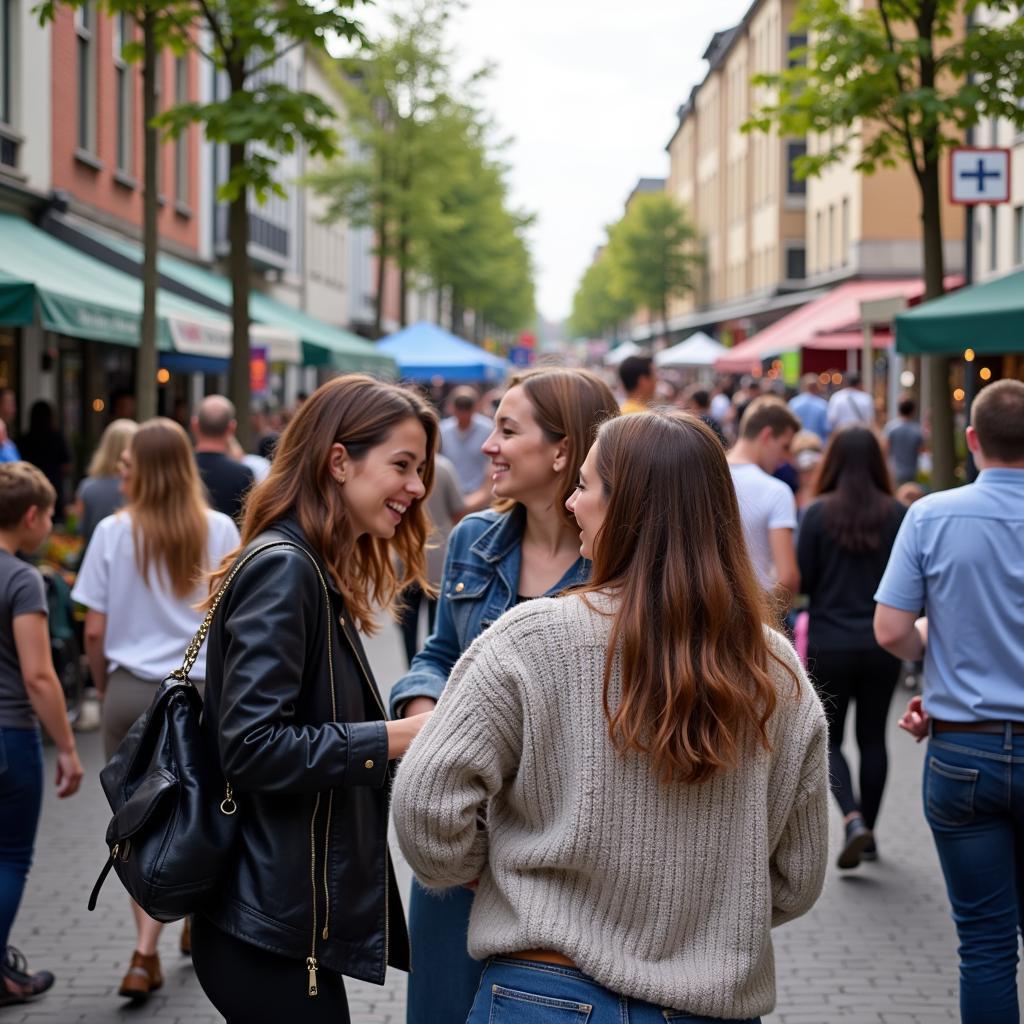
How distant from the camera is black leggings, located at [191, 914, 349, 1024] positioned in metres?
2.96

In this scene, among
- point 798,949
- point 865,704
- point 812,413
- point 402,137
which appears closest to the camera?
point 798,949

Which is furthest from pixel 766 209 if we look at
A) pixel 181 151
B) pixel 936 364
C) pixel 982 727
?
pixel 982 727

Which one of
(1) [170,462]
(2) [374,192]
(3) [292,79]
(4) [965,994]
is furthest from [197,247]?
(4) [965,994]

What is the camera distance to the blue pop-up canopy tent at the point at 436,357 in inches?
1117

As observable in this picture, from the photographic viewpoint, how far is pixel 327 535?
3.14 meters

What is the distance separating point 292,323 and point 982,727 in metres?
22.6

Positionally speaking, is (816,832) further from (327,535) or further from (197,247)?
(197,247)

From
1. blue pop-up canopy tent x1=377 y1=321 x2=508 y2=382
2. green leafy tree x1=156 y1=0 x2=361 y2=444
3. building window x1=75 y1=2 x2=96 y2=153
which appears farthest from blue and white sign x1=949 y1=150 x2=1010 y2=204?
blue pop-up canopy tent x1=377 y1=321 x2=508 y2=382

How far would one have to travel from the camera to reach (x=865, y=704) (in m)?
7.18

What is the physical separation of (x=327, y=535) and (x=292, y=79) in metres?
40.9

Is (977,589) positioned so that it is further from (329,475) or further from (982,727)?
(329,475)

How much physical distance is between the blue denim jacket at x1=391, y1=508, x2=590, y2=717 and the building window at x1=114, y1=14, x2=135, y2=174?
67.4ft

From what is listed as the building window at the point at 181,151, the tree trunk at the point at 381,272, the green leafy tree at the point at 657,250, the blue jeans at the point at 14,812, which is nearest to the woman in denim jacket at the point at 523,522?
the blue jeans at the point at 14,812

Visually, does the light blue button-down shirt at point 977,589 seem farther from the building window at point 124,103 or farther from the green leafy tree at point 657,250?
the green leafy tree at point 657,250
